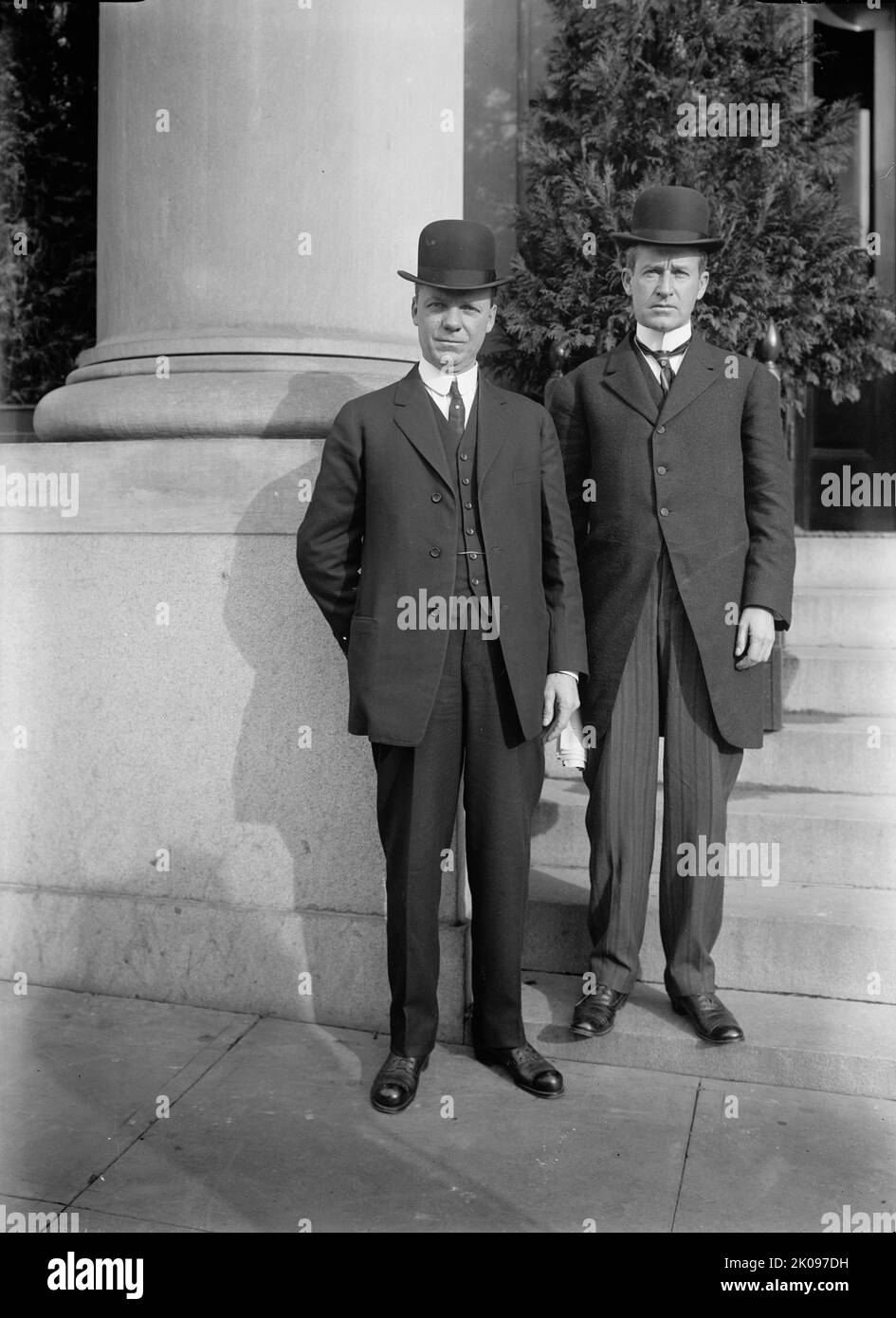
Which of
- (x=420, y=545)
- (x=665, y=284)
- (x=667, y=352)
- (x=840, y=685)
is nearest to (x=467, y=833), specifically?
(x=420, y=545)

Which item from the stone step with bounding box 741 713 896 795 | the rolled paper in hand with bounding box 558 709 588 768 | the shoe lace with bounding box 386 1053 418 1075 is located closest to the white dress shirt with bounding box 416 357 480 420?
the rolled paper in hand with bounding box 558 709 588 768

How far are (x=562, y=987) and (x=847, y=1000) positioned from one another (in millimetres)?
835

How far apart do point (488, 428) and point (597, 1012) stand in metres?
1.63

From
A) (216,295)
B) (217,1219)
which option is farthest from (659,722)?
(216,295)

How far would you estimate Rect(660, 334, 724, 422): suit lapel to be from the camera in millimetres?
3551

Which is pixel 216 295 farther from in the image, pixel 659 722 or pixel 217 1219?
pixel 217 1219

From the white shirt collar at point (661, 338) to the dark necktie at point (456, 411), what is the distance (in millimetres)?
572

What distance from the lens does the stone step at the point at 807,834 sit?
13.7ft

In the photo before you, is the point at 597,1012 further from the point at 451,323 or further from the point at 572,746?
the point at 451,323

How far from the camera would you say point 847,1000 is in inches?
149

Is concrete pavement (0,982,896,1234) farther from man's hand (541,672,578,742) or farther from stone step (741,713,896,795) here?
stone step (741,713,896,795)

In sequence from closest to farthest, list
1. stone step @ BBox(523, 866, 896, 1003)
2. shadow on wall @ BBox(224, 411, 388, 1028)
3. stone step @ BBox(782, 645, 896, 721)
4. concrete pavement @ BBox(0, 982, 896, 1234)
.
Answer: concrete pavement @ BBox(0, 982, 896, 1234), stone step @ BBox(523, 866, 896, 1003), shadow on wall @ BBox(224, 411, 388, 1028), stone step @ BBox(782, 645, 896, 721)

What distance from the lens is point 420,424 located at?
3379 mm

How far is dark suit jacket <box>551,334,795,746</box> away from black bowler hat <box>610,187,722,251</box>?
0.29 metres
